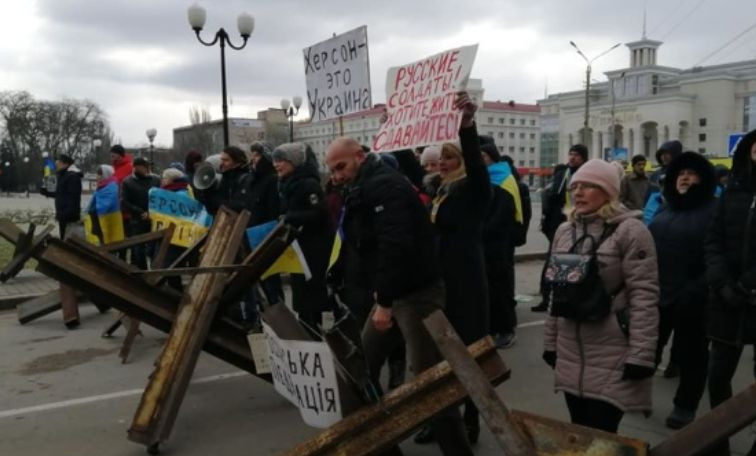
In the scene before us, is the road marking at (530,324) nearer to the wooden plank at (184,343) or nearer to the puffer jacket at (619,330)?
the wooden plank at (184,343)

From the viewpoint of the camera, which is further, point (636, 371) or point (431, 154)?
point (431, 154)

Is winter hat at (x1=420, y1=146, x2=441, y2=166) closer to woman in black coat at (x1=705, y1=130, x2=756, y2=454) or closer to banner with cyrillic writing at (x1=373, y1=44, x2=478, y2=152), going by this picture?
banner with cyrillic writing at (x1=373, y1=44, x2=478, y2=152)

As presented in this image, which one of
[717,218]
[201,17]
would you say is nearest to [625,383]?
[717,218]

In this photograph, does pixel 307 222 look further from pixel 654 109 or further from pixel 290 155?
pixel 654 109

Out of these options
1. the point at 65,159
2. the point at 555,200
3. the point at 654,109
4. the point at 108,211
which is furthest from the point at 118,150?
the point at 654,109

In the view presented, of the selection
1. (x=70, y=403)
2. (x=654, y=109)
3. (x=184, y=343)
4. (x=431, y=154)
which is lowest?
(x=70, y=403)

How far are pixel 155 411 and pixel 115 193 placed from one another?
540 centimetres

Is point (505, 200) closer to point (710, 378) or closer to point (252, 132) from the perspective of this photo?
point (710, 378)

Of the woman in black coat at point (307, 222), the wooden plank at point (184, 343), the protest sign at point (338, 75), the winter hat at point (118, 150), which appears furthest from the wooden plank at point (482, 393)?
the winter hat at point (118, 150)

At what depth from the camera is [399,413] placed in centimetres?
249

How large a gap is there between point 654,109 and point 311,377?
334 feet

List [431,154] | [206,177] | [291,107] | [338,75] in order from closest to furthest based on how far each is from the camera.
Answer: [431,154] < [338,75] < [206,177] < [291,107]

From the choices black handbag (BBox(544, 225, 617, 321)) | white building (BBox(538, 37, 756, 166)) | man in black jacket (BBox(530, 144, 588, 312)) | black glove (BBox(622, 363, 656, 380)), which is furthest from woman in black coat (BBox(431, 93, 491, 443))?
white building (BBox(538, 37, 756, 166))

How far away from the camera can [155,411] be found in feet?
13.6
